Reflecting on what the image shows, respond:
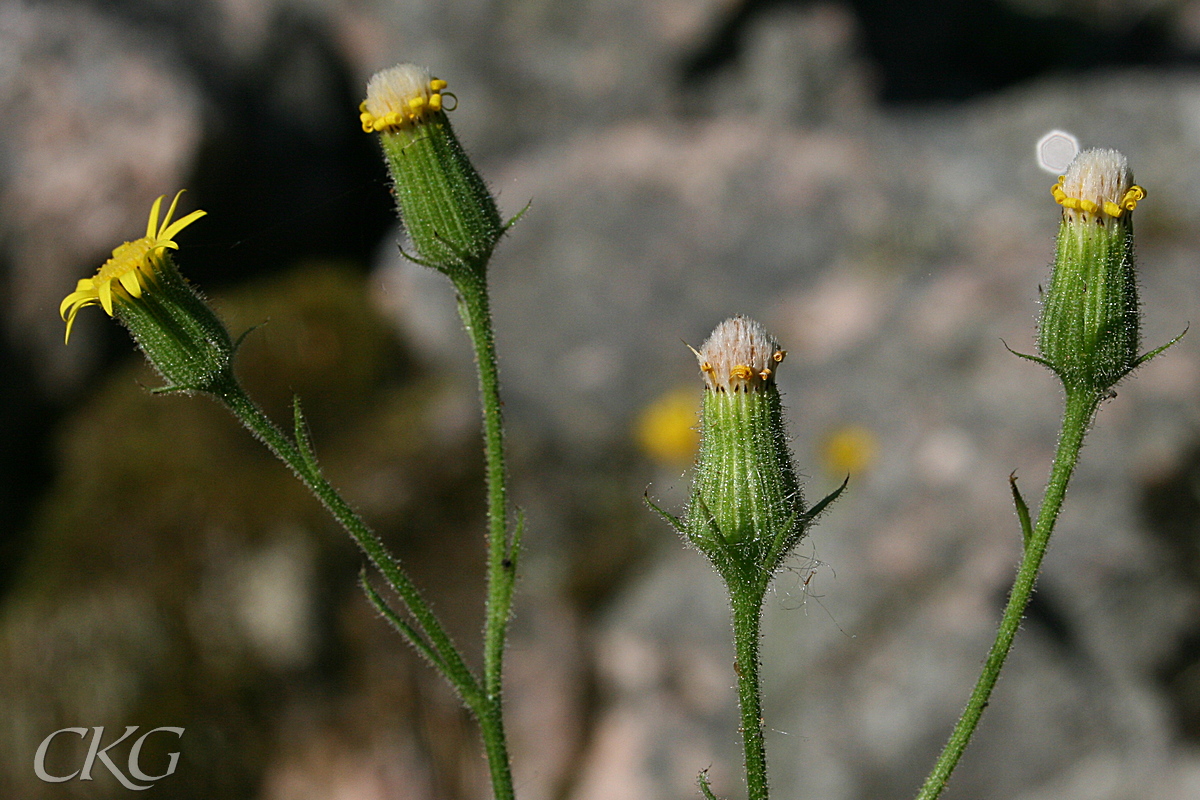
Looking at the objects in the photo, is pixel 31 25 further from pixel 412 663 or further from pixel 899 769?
pixel 899 769

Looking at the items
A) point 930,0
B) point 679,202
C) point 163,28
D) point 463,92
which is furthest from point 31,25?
point 930,0

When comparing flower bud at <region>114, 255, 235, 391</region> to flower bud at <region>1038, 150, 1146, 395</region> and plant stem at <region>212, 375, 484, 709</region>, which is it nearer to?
plant stem at <region>212, 375, 484, 709</region>

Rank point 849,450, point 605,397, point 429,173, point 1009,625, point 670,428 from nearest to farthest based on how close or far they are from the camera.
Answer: point 1009,625, point 429,173, point 849,450, point 670,428, point 605,397

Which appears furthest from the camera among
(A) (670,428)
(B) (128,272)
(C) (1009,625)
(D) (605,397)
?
(D) (605,397)

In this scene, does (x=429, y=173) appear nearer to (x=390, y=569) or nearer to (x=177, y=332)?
(x=177, y=332)

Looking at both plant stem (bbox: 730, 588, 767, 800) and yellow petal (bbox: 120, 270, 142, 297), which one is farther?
yellow petal (bbox: 120, 270, 142, 297)

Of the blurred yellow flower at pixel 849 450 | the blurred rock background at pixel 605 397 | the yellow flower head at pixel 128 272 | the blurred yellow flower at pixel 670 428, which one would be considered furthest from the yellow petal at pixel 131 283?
the blurred yellow flower at pixel 670 428

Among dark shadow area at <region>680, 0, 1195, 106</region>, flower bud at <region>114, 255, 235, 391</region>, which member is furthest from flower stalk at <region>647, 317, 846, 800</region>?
dark shadow area at <region>680, 0, 1195, 106</region>

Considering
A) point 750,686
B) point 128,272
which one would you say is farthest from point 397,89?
point 750,686
